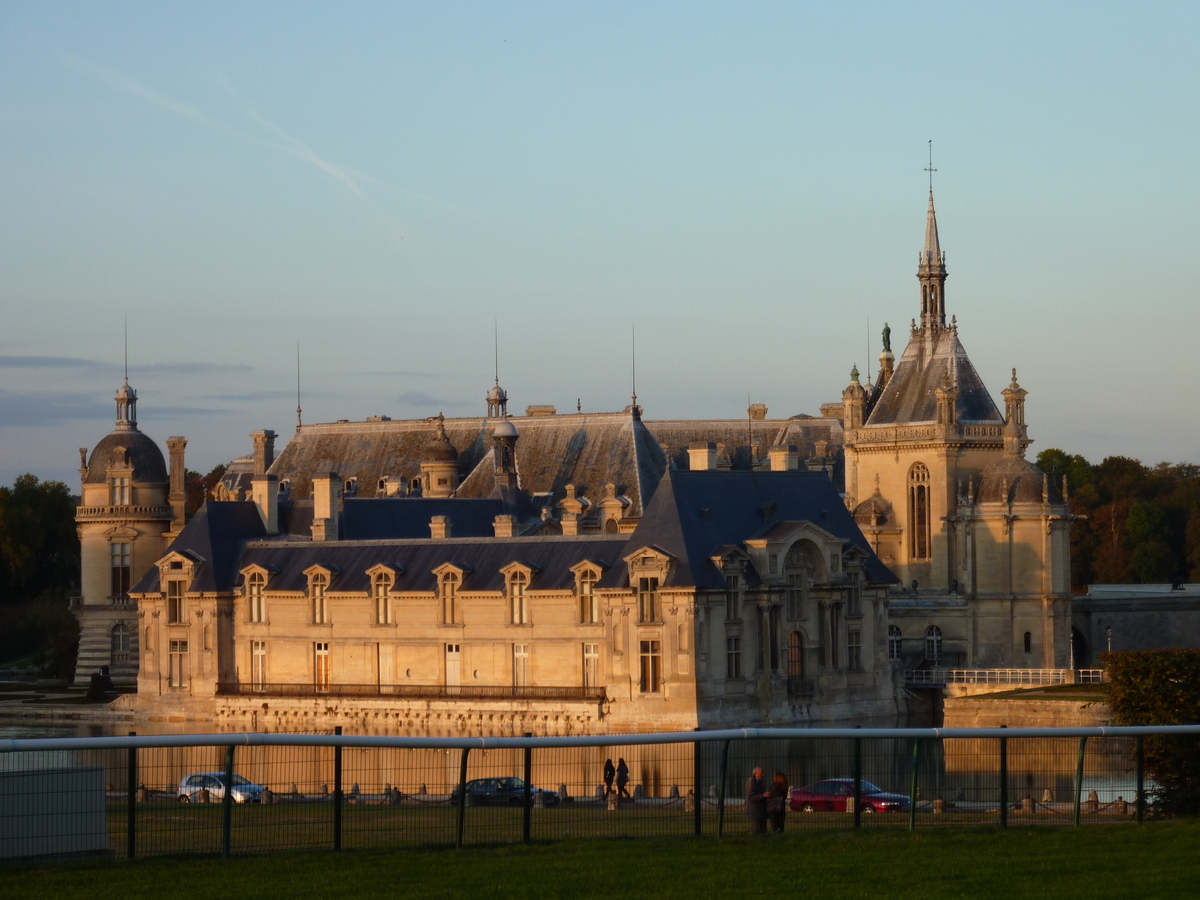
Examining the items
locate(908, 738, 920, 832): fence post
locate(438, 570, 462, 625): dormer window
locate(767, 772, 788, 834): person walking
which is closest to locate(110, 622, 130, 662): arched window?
locate(438, 570, 462, 625): dormer window

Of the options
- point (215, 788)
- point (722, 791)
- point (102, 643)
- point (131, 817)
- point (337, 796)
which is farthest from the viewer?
point (102, 643)

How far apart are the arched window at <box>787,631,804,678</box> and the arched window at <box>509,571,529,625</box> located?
25.9 feet

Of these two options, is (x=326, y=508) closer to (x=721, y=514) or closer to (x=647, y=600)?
(x=721, y=514)

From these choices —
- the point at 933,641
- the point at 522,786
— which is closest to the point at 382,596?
the point at 933,641

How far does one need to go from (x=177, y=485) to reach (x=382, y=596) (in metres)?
30.1

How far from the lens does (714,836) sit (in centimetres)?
2952

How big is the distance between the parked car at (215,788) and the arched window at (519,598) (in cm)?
4404

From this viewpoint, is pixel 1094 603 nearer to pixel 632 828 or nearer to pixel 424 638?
pixel 424 638

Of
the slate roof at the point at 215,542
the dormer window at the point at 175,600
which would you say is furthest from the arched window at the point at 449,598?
the dormer window at the point at 175,600

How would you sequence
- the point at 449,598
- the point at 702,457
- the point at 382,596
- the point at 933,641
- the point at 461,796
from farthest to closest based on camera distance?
the point at 933,641, the point at 702,457, the point at 382,596, the point at 449,598, the point at 461,796

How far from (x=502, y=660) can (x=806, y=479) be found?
38.0ft

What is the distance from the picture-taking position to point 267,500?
84.5 metres

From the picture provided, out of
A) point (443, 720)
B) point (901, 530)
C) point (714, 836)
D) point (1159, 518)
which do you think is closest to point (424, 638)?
point (443, 720)

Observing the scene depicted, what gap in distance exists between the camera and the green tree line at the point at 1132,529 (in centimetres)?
13200
